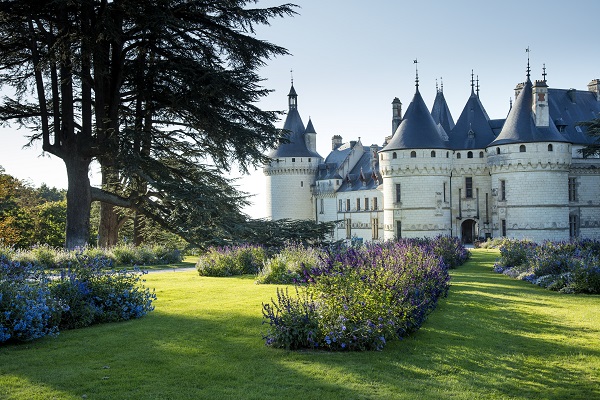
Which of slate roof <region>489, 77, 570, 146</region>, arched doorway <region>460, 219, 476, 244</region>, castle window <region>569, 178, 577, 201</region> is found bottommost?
arched doorway <region>460, 219, 476, 244</region>

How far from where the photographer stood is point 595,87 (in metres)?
43.7

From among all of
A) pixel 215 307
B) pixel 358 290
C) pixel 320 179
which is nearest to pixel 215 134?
pixel 215 307

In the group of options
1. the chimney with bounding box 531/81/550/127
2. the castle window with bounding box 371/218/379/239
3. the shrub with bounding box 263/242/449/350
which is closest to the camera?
the shrub with bounding box 263/242/449/350

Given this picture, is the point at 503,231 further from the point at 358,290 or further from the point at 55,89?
the point at 358,290

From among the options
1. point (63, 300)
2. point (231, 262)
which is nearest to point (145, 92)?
point (231, 262)

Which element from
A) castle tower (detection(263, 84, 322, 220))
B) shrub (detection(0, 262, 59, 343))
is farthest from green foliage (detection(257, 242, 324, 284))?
castle tower (detection(263, 84, 322, 220))

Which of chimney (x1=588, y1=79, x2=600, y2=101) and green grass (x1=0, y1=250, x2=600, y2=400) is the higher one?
chimney (x1=588, y1=79, x2=600, y2=101)

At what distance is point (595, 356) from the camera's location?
6.99 meters

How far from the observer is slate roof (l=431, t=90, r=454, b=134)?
44.5m

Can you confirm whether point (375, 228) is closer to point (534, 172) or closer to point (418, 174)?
point (418, 174)

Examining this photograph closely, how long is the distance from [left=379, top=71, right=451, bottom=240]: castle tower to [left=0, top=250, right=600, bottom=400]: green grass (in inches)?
1135

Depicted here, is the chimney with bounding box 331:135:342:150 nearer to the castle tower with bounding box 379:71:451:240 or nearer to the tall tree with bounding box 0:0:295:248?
the castle tower with bounding box 379:71:451:240

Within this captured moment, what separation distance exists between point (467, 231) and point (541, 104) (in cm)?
990

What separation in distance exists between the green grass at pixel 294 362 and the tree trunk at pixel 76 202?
9.78 meters
